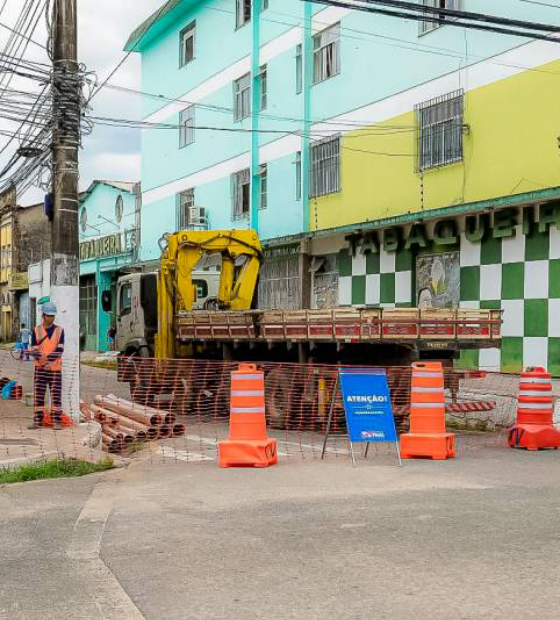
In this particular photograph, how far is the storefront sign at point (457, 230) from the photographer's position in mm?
18078

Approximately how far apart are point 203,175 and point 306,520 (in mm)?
25049

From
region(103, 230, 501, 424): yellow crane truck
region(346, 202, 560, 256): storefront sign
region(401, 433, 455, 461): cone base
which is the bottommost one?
region(401, 433, 455, 461): cone base

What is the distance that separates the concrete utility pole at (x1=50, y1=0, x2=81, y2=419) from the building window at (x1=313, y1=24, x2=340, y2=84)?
11.6 meters

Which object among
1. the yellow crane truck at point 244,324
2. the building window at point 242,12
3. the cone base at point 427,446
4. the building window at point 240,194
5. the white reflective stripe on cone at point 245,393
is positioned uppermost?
the building window at point 242,12

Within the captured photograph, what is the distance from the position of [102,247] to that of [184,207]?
28.9 ft

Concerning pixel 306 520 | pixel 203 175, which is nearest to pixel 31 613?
pixel 306 520

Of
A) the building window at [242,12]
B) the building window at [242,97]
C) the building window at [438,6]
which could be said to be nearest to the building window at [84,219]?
the building window at [242,97]

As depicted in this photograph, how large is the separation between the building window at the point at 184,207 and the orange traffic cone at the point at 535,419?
2180cm

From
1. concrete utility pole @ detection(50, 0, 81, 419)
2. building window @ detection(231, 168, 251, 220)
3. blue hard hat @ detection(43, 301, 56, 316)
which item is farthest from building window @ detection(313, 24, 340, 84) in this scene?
blue hard hat @ detection(43, 301, 56, 316)

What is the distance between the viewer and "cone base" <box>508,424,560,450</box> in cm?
1155

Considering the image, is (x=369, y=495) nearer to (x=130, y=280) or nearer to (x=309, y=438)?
(x=309, y=438)

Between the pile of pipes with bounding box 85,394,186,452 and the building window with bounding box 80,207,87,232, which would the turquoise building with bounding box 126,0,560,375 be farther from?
the building window with bounding box 80,207,87,232

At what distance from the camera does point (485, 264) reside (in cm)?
1973

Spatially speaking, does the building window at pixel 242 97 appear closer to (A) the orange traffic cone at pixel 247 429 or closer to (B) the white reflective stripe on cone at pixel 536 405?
(B) the white reflective stripe on cone at pixel 536 405
